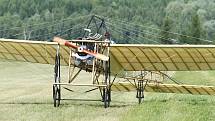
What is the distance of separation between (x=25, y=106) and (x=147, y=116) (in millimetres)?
3864

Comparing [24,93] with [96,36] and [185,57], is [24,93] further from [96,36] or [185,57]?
[185,57]

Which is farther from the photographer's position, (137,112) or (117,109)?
(117,109)

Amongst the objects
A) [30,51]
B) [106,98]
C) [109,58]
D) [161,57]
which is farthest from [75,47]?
[161,57]

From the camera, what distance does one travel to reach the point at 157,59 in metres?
15.1

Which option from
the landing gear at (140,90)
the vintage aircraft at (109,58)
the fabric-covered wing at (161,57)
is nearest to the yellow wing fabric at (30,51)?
the vintage aircraft at (109,58)

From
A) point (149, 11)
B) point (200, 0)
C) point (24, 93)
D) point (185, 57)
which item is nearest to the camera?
point (185, 57)

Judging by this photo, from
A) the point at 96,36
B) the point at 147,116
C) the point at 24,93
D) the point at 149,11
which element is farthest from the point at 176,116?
the point at 149,11

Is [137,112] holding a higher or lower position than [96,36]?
lower

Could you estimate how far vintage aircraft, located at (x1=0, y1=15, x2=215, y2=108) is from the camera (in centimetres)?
1391

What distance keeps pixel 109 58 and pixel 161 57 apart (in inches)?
66.3

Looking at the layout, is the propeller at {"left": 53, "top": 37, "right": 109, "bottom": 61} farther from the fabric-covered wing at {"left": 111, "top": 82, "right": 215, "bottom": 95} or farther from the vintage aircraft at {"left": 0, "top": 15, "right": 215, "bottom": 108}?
the fabric-covered wing at {"left": 111, "top": 82, "right": 215, "bottom": 95}

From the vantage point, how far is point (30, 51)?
15.9 meters

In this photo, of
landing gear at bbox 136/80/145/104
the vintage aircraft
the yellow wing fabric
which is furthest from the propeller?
landing gear at bbox 136/80/145/104

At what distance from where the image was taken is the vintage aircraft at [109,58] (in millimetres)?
13914
